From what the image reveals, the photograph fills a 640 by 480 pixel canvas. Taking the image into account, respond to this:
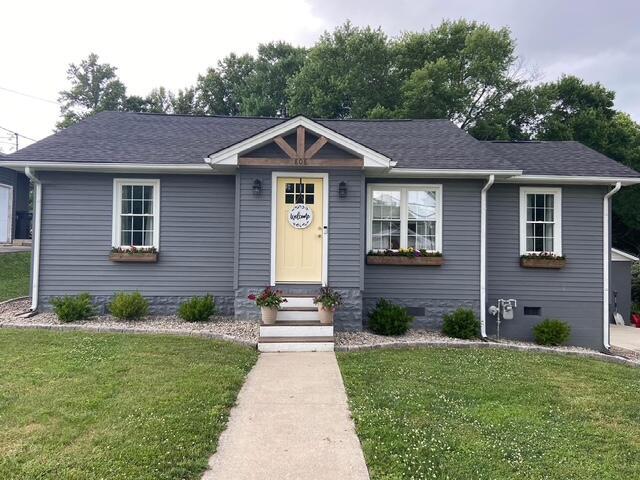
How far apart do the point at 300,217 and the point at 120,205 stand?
367 cm

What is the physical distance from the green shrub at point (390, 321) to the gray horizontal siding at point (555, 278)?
2258 mm

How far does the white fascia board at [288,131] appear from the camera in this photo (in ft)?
22.1

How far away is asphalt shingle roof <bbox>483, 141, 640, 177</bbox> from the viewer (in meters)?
7.94

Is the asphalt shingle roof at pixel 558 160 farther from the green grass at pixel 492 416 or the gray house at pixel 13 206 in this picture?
the gray house at pixel 13 206

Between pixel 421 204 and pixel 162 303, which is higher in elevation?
pixel 421 204

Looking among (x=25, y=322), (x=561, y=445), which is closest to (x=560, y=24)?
(x=561, y=445)

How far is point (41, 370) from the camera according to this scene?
4.46 metres

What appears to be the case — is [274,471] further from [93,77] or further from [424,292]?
[93,77]

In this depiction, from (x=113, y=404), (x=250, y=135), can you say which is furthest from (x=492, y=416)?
(x=250, y=135)

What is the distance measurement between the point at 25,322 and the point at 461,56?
23518 millimetres

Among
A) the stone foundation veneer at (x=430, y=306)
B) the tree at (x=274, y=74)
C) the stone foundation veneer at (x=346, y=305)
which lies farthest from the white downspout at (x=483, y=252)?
the tree at (x=274, y=74)

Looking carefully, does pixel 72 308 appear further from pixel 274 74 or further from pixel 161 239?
pixel 274 74

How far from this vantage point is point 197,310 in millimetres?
7168

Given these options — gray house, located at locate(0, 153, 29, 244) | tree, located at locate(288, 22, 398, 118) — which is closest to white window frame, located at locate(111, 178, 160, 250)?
gray house, located at locate(0, 153, 29, 244)
